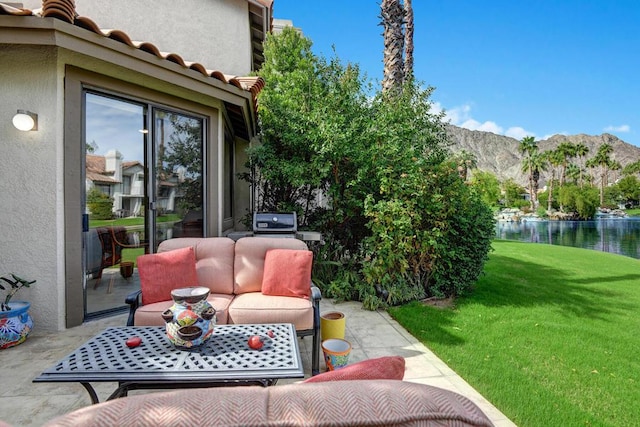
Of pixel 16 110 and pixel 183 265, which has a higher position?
pixel 16 110

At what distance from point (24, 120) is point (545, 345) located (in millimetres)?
6721

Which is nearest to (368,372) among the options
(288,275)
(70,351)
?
(288,275)

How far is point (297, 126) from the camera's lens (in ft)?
21.9

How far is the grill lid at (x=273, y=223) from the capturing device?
5852mm

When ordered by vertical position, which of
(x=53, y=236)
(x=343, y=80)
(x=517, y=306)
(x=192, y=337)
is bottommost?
(x=517, y=306)

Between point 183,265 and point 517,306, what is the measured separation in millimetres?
5350

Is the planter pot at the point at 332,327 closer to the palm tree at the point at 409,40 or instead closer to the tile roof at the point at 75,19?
the tile roof at the point at 75,19

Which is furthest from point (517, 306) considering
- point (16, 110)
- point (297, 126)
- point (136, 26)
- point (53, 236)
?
point (136, 26)

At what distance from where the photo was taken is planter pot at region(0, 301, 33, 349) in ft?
12.4

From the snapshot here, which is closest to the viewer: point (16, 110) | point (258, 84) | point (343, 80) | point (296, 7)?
point (16, 110)

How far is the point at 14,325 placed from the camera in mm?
3836

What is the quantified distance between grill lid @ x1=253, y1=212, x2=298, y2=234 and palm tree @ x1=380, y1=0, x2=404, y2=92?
4.84 m

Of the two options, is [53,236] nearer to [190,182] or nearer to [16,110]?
[16,110]

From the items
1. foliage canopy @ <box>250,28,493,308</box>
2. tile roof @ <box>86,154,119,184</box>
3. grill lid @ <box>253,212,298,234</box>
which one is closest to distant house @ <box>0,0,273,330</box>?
tile roof @ <box>86,154,119,184</box>
